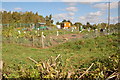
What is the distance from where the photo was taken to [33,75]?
0.98m

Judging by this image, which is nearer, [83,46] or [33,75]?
[33,75]

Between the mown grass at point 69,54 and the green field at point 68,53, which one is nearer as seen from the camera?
the mown grass at point 69,54

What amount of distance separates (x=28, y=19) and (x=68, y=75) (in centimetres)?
1672

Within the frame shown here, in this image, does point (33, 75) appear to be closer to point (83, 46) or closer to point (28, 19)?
point (83, 46)

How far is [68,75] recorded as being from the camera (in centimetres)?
89

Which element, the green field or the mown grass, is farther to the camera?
the green field

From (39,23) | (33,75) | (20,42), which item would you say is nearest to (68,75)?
(33,75)

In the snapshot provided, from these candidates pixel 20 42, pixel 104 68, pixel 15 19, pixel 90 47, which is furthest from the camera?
pixel 15 19

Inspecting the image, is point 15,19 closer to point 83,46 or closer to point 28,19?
point 28,19

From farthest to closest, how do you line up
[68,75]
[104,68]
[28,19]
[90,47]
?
[28,19] < [90,47] < [104,68] < [68,75]

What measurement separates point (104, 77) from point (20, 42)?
6.26 meters

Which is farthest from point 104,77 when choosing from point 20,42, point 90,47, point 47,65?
point 20,42

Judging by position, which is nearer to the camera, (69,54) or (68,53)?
(69,54)

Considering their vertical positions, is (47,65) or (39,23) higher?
(39,23)
